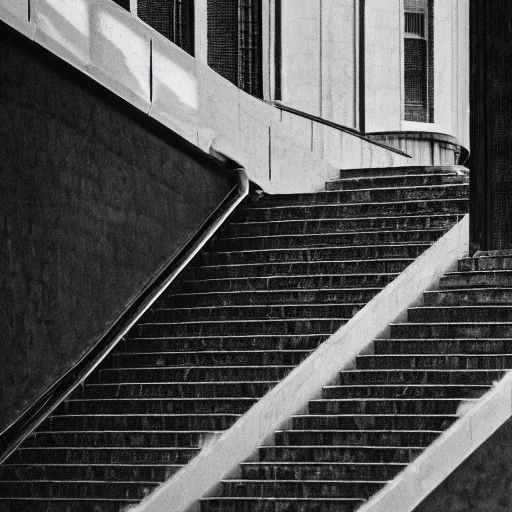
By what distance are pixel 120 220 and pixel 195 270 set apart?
0.74 meters

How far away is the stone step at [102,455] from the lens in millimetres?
10430

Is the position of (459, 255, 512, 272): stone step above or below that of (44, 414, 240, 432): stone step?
above

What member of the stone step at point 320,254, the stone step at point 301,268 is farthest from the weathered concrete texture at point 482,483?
the stone step at point 320,254

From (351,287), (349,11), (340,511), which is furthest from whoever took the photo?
(349,11)

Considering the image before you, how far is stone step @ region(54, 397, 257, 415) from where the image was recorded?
10852mm

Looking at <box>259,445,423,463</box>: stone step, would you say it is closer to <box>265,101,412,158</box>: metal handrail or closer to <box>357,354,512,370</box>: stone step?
<box>357,354,512,370</box>: stone step

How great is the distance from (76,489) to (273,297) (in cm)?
240

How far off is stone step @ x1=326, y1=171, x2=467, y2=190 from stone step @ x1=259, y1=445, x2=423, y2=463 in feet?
11.8

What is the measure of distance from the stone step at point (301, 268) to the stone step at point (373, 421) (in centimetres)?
168

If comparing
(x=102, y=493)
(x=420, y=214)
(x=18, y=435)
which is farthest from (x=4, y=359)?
(x=420, y=214)

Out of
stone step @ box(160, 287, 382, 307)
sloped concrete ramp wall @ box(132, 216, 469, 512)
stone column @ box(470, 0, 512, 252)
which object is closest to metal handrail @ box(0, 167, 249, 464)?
stone step @ box(160, 287, 382, 307)

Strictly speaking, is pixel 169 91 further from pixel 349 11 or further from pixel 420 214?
pixel 349 11

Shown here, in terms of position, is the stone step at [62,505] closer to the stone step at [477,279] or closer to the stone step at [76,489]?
the stone step at [76,489]

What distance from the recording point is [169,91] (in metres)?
13.3
